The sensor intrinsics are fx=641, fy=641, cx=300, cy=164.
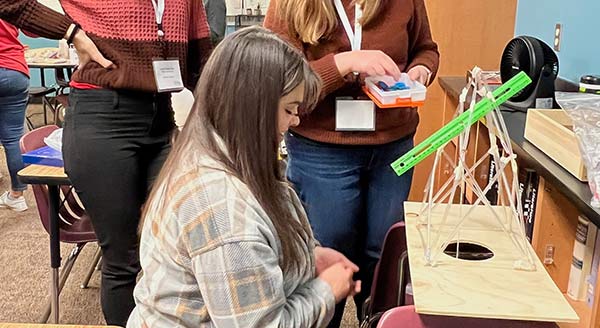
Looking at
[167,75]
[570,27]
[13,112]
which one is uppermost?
[570,27]

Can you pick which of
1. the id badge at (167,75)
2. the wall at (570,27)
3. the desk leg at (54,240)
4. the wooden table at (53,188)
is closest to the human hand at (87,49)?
the id badge at (167,75)

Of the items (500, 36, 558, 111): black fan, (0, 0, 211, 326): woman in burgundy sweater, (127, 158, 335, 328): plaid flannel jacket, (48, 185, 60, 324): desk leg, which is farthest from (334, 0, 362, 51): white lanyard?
(48, 185, 60, 324): desk leg

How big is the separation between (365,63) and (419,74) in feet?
0.64

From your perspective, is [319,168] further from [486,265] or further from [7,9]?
[7,9]

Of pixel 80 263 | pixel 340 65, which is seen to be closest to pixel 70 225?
pixel 80 263

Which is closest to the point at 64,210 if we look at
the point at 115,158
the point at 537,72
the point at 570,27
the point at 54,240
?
the point at 54,240

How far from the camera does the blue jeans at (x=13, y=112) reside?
10.7 ft

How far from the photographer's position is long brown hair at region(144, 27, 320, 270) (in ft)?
3.40

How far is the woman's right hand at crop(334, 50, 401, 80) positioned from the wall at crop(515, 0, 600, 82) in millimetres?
1010

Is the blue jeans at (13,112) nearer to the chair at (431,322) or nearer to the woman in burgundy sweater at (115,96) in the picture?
the woman in burgundy sweater at (115,96)

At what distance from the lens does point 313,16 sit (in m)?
1.54

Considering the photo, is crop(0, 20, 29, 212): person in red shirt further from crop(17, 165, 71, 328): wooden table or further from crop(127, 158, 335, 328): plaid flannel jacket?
crop(127, 158, 335, 328): plaid flannel jacket

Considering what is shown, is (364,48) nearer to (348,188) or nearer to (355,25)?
(355,25)

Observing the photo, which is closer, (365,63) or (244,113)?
(244,113)
